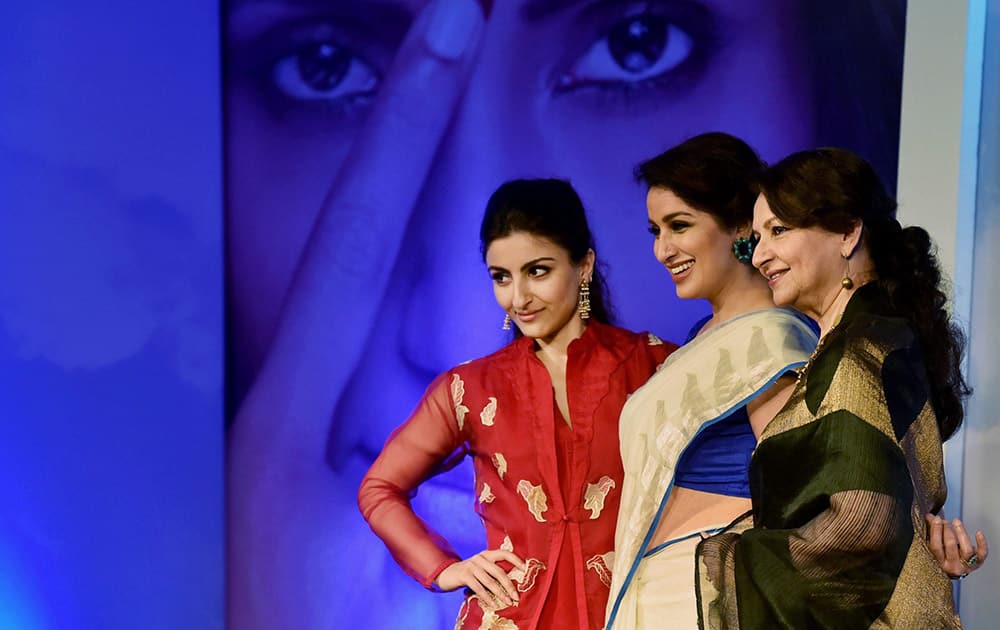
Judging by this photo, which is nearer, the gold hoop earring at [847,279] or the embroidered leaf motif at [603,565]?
the gold hoop earring at [847,279]

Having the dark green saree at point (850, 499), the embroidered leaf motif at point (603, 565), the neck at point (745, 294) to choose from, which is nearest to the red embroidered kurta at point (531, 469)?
the embroidered leaf motif at point (603, 565)

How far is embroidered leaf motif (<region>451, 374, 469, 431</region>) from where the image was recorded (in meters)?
2.51

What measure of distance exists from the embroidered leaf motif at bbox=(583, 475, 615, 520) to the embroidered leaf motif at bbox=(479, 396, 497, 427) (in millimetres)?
267

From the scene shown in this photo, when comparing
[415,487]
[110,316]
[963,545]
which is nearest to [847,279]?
[963,545]

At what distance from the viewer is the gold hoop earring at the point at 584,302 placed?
2459 millimetres

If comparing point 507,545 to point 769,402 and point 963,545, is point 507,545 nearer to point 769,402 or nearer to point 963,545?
point 769,402

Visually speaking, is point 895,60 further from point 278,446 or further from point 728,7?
point 278,446

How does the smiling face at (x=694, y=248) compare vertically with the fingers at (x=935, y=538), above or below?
above

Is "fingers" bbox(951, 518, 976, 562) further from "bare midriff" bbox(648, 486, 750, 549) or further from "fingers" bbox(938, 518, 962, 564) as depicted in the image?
"bare midriff" bbox(648, 486, 750, 549)

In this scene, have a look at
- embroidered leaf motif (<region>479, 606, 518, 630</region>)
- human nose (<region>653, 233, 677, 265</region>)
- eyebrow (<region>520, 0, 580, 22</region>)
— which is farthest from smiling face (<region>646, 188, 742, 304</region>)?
eyebrow (<region>520, 0, 580, 22</region>)

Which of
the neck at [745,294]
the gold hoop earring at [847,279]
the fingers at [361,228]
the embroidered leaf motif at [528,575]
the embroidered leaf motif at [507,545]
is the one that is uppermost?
the fingers at [361,228]

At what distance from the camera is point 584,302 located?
246cm

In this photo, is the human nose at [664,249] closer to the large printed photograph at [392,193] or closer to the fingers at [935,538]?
the fingers at [935,538]

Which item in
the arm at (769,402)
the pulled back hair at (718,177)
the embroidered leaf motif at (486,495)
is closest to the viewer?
the arm at (769,402)
